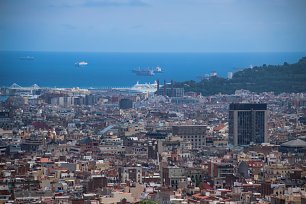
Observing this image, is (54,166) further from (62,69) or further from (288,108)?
(62,69)

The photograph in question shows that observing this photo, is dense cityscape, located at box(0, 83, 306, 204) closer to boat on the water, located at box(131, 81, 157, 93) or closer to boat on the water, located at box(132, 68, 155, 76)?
Answer: boat on the water, located at box(131, 81, 157, 93)

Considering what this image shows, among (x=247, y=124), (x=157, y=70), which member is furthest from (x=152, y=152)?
(x=157, y=70)

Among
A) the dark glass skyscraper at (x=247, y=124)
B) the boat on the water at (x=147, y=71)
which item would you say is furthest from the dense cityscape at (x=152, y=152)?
the boat on the water at (x=147, y=71)

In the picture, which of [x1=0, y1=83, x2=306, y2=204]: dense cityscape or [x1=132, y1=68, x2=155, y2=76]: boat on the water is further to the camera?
[x1=132, y1=68, x2=155, y2=76]: boat on the water

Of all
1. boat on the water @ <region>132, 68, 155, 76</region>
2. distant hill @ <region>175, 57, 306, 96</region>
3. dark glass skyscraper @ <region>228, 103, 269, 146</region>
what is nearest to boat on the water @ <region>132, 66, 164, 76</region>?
boat on the water @ <region>132, 68, 155, 76</region>

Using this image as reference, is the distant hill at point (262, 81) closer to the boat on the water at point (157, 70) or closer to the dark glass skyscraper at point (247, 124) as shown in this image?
the dark glass skyscraper at point (247, 124)

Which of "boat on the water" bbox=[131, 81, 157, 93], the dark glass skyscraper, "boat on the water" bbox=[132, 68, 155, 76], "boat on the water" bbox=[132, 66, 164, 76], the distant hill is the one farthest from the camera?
"boat on the water" bbox=[132, 66, 164, 76]

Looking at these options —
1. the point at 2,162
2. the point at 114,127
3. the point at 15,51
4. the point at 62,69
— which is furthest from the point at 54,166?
the point at 62,69

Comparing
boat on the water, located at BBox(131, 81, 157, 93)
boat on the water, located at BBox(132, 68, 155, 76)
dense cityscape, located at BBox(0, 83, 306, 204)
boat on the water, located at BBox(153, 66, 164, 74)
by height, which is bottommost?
dense cityscape, located at BBox(0, 83, 306, 204)

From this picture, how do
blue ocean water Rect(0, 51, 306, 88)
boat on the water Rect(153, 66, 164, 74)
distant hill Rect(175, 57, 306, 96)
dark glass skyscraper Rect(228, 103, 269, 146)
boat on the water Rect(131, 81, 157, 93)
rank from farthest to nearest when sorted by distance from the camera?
boat on the water Rect(153, 66, 164, 74) → blue ocean water Rect(0, 51, 306, 88) → boat on the water Rect(131, 81, 157, 93) → distant hill Rect(175, 57, 306, 96) → dark glass skyscraper Rect(228, 103, 269, 146)

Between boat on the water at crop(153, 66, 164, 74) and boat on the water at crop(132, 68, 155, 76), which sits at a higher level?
boat on the water at crop(153, 66, 164, 74)
